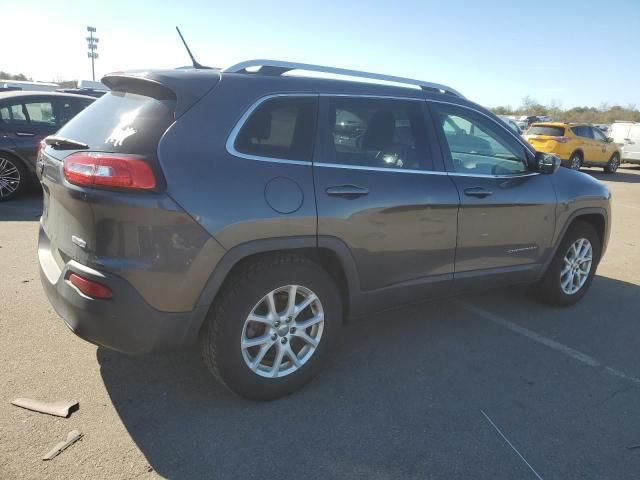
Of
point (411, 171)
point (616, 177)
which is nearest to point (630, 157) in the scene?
point (616, 177)

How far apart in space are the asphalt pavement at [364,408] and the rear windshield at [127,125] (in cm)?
142

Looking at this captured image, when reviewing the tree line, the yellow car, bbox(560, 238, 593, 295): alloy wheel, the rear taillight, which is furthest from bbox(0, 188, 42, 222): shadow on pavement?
the tree line

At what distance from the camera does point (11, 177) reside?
7.46 metres

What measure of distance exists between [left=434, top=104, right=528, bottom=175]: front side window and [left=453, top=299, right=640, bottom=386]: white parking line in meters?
1.26

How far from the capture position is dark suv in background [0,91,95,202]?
7336 millimetres

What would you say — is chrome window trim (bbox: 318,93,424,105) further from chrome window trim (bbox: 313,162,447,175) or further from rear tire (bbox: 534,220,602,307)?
rear tire (bbox: 534,220,602,307)

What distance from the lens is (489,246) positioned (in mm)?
3729

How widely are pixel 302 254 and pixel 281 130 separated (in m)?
0.72

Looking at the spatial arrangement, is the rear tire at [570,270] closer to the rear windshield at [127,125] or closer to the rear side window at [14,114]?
the rear windshield at [127,125]

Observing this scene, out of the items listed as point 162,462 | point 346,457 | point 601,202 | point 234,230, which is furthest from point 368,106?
point 601,202

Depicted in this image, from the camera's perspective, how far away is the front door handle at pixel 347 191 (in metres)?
2.81

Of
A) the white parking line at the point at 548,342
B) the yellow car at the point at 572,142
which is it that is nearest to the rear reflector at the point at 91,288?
the white parking line at the point at 548,342

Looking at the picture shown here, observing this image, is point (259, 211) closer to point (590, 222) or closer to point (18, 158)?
point (590, 222)

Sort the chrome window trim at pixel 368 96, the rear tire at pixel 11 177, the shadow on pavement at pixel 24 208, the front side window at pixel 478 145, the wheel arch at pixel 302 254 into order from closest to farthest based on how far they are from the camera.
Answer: the wheel arch at pixel 302 254 < the chrome window trim at pixel 368 96 < the front side window at pixel 478 145 < the shadow on pavement at pixel 24 208 < the rear tire at pixel 11 177
